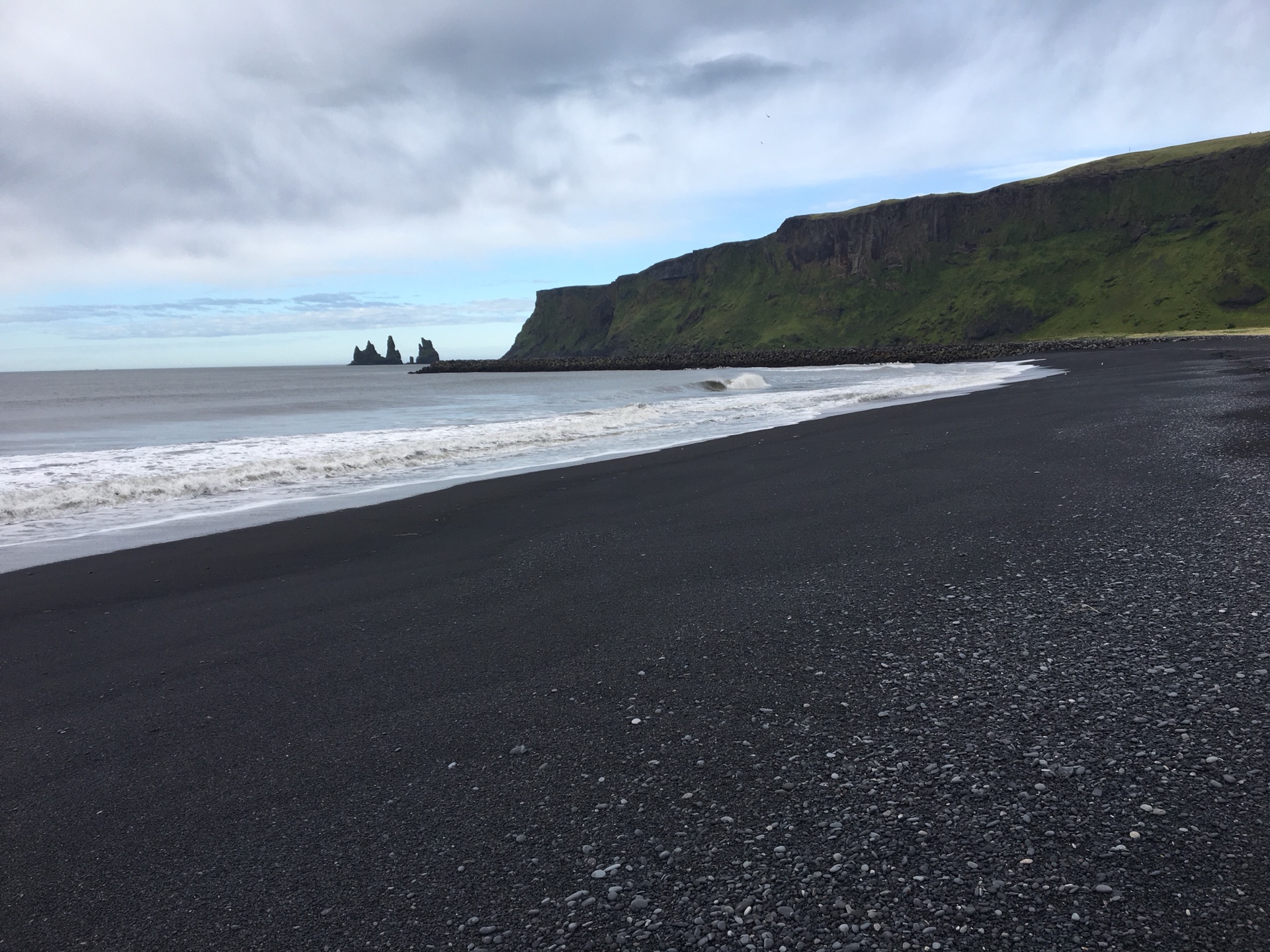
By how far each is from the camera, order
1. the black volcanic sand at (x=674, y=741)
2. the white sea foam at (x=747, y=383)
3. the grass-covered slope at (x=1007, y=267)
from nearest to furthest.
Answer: the black volcanic sand at (x=674, y=741)
the white sea foam at (x=747, y=383)
the grass-covered slope at (x=1007, y=267)

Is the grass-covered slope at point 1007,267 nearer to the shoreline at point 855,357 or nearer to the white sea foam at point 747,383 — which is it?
the shoreline at point 855,357

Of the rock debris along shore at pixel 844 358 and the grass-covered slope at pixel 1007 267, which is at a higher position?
the grass-covered slope at pixel 1007 267

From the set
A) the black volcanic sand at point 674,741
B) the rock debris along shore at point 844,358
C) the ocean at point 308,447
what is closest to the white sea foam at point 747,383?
the ocean at point 308,447

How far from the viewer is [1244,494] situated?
7.36 meters

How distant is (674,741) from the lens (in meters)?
3.69

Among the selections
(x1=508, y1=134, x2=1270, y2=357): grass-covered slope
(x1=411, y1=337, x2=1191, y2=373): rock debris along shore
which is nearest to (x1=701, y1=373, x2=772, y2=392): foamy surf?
(x1=411, y1=337, x2=1191, y2=373): rock debris along shore

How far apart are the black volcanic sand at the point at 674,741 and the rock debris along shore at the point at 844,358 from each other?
2902 inches

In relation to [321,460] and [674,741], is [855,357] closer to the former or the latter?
[321,460]

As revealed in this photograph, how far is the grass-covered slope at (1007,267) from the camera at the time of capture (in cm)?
10812

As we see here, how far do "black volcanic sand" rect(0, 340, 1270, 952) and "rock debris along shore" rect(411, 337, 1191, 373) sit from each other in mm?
73721

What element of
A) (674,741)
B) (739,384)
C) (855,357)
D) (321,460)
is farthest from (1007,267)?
(674,741)

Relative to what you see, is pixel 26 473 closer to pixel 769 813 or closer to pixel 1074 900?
pixel 769 813

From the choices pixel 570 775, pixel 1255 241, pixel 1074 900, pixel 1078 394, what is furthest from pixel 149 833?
pixel 1255 241

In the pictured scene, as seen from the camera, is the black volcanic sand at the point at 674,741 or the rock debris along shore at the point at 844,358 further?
the rock debris along shore at the point at 844,358
